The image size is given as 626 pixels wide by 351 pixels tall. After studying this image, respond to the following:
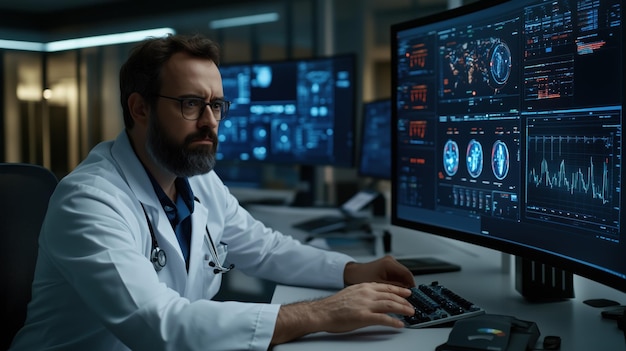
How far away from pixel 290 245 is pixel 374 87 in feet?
10.7

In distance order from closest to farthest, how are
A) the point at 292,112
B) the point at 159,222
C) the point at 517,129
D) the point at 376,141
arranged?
the point at 517,129, the point at 159,222, the point at 376,141, the point at 292,112

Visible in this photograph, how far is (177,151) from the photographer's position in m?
1.33

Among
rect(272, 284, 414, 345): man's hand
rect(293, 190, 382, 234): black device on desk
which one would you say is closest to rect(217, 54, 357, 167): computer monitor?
rect(293, 190, 382, 234): black device on desk

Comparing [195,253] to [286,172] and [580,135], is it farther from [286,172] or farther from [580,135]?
[286,172]

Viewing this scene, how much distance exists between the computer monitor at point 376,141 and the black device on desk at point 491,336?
1.48 metres

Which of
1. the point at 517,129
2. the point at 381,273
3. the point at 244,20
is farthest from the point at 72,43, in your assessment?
the point at 517,129

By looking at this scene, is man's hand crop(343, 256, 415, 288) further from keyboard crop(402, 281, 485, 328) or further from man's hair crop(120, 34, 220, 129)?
man's hair crop(120, 34, 220, 129)

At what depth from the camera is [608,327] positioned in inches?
41.3

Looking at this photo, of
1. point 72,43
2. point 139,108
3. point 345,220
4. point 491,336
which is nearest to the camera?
point 491,336

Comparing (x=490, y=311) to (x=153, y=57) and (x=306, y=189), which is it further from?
(x=306, y=189)

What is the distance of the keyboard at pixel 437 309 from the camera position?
1.03 m

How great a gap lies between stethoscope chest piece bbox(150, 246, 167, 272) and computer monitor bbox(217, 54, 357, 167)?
1.51m

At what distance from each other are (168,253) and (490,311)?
68 centimetres

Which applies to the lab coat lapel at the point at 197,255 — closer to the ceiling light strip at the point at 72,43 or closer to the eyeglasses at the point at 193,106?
the eyeglasses at the point at 193,106
